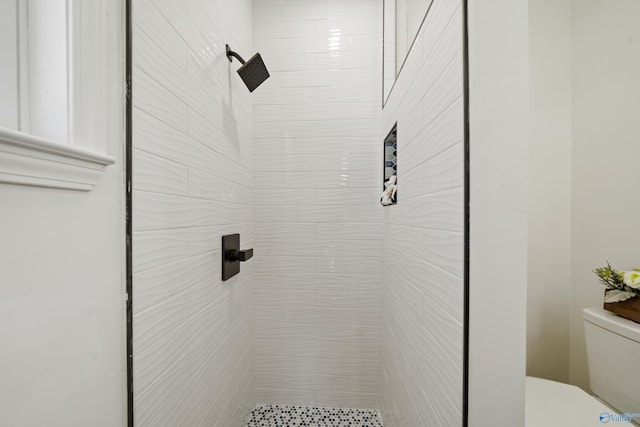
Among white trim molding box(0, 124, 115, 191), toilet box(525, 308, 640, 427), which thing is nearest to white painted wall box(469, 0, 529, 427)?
white trim molding box(0, 124, 115, 191)

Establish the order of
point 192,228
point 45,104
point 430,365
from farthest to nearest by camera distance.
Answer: point 192,228, point 430,365, point 45,104

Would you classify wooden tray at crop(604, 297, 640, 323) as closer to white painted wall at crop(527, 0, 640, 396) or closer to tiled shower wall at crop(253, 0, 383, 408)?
white painted wall at crop(527, 0, 640, 396)

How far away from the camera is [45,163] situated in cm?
38

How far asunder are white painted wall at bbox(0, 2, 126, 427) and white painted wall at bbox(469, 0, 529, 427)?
2.41 feet

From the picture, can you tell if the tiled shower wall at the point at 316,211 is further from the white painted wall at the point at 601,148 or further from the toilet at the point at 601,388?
the white painted wall at the point at 601,148

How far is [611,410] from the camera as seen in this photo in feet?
3.30

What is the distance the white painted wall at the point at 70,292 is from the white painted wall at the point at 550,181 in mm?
1852

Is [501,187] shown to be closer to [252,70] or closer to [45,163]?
[45,163]

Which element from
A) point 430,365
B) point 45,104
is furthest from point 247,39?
point 430,365

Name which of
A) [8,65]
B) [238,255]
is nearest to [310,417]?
[238,255]

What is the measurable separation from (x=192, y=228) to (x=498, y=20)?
0.95 meters

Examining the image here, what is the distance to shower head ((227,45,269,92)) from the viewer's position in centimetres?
112

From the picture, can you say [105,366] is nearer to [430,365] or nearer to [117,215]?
[117,215]

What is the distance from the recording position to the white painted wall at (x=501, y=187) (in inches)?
19.1
